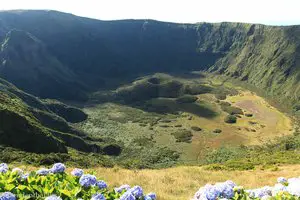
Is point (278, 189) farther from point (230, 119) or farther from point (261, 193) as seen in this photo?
point (230, 119)

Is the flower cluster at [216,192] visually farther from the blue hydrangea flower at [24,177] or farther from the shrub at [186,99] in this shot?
the shrub at [186,99]

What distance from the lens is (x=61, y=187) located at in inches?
378

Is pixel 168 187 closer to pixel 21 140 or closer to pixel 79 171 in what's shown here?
pixel 79 171

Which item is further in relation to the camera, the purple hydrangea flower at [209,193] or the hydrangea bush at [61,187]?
the hydrangea bush at [61,187]

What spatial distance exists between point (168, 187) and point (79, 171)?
36.9 ft

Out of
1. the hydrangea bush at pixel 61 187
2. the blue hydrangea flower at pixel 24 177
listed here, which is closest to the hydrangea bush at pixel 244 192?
the hydrangea bush at pixel 61 187

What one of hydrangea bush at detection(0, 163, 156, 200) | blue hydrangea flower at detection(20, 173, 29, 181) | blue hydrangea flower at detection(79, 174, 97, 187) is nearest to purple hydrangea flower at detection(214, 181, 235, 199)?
hydrangea bush at detection(0, 163, 156, 200)

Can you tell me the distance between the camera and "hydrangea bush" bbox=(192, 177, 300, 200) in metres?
8.70

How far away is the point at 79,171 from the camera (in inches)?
407

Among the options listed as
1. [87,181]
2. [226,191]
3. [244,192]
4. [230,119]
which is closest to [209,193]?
[226,191]

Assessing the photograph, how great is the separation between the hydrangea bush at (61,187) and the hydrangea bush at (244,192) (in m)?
1.33

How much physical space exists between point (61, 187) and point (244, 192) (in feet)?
14.1

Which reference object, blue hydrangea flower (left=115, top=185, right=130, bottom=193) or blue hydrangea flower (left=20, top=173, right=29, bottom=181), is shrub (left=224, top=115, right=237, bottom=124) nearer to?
blue hydrangea flower (left=115, top=185, right=130, bottom=193)

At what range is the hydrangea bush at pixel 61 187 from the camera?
29.9ft
